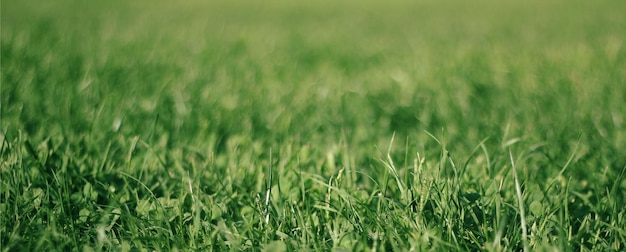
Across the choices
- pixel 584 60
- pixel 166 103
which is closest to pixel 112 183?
pixel 166 103

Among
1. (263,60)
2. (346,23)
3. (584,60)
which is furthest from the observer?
(346,23)

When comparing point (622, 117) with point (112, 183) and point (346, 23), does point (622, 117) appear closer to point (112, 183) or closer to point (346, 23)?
point (112, 183)

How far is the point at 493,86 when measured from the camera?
2945 millimetres

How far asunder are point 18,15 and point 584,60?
6.01 m

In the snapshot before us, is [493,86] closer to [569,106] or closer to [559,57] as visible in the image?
[569,106]

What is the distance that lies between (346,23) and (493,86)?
4468mm

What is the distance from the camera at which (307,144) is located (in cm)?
203

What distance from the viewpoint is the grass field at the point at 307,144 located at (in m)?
1.32

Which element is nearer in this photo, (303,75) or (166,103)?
(166,103)

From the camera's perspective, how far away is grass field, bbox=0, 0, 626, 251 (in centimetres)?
132

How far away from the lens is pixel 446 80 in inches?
124

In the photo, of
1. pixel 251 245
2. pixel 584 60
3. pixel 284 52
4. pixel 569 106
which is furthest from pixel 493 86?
pixel 251 245

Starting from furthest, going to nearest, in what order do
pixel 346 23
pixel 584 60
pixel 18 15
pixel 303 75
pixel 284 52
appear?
pixel 346 23 < pixel 18 15 < pixel 284 52 < pixel 584 60 < pixel 303 75

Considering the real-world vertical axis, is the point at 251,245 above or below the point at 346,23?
above
